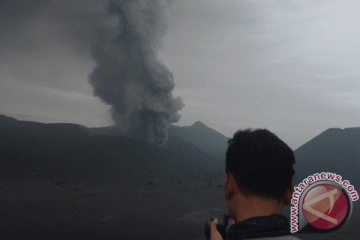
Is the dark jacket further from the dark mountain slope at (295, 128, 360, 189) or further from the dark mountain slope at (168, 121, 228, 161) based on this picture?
the dark mountain slope at (168, 121, 228, 161)

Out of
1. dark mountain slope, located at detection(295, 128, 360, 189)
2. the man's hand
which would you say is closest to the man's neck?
the man's hand

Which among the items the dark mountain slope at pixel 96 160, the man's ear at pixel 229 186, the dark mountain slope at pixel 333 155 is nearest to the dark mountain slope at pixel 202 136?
the dark mountain slope at pixel 333 155

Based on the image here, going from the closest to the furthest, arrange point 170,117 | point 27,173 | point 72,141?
point 27,173, point 170,117, point 72,141

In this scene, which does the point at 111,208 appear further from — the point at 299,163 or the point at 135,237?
the point at 299,163

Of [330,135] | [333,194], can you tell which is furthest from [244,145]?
[330,135]

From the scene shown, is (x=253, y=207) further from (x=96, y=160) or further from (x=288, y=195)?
(x=96, y=160)

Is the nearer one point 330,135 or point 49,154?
point 49,154

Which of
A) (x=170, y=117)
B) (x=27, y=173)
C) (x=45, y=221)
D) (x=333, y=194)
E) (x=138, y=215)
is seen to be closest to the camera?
(x=333, y=194)

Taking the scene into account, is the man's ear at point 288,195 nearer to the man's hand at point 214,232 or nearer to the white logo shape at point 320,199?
the white logo shape at point 320,199
